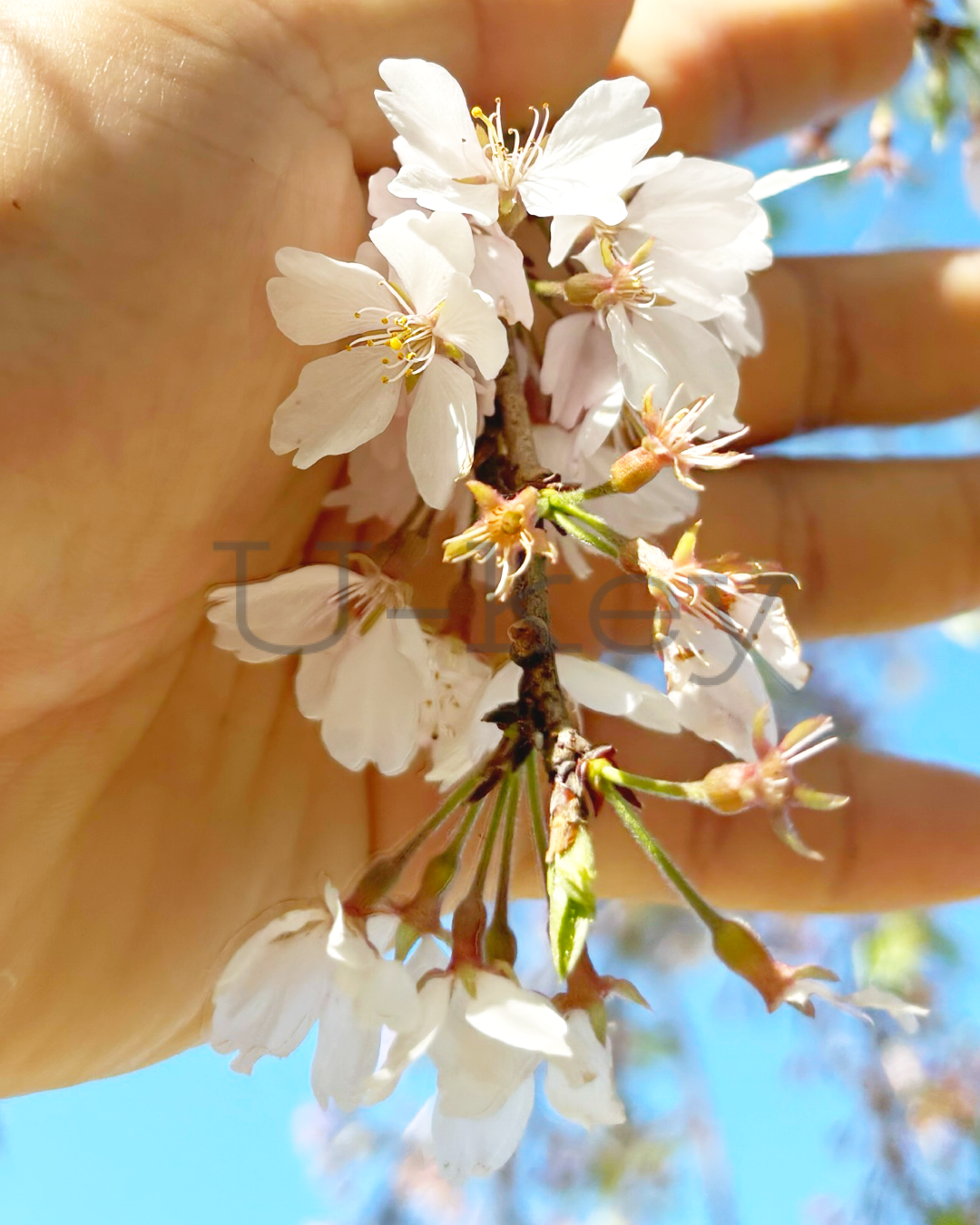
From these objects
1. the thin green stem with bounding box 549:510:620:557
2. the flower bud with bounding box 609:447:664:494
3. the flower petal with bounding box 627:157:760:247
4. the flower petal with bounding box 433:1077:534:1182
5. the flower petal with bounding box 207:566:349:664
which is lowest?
the flower petal with bounding box 433:1077:534:1182

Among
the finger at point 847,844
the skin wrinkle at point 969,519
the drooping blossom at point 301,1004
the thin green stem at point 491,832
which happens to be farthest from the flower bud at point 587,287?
the skin wrinkle at point 969,519

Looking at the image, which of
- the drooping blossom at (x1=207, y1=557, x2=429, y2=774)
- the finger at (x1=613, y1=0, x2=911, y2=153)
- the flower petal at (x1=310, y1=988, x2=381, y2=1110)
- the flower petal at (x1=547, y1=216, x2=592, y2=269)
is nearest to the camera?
the flower petal at (x1=310, y1=988, x2=381, y2=1110)

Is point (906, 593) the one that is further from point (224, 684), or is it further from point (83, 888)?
point (83, 888)

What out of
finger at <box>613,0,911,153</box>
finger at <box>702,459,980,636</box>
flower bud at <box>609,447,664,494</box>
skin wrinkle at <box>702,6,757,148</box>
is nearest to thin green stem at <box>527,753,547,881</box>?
flower bud at <box>609,447,664,494</box>

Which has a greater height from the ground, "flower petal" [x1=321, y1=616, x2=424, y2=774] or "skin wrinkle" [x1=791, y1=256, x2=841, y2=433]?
"skin wrinkle" [x1=791, y1=256, x2=841, y2=433]

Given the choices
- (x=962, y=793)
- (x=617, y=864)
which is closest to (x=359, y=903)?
(x=617, y=864)

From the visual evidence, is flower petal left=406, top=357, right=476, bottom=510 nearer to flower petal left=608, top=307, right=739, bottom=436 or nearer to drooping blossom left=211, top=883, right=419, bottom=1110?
flower petal left=608, top=307, right=739, bottom=436

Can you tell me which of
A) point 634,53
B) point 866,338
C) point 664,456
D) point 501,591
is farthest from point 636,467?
point 866,338
